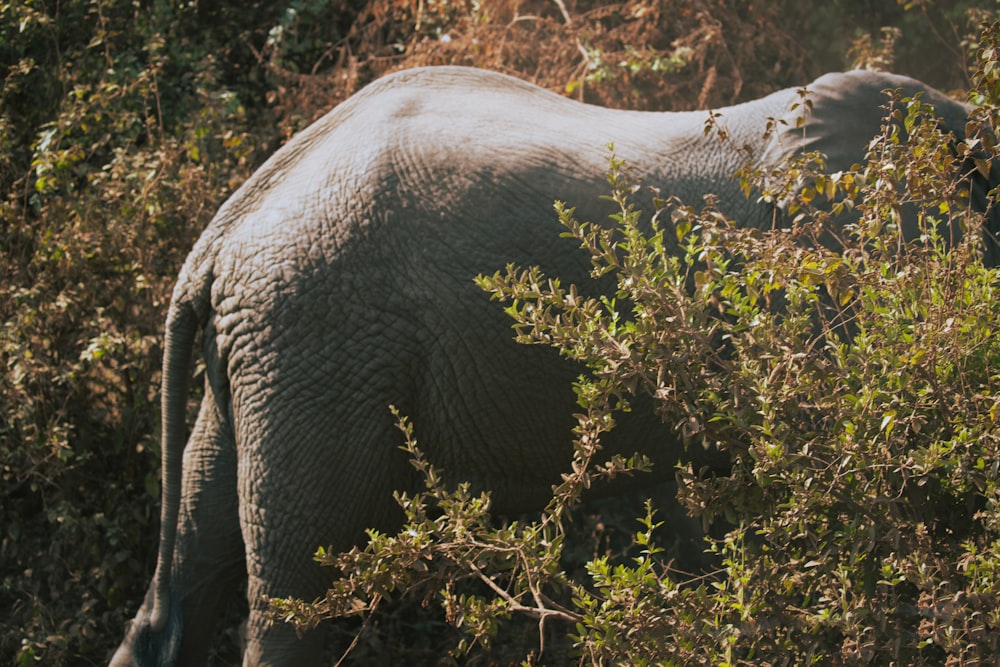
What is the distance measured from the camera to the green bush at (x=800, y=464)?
2.26 m

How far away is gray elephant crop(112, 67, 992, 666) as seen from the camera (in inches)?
133

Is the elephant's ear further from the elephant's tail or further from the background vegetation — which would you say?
the elephant's tail

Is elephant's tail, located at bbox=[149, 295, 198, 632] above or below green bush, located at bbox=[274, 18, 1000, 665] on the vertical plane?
below

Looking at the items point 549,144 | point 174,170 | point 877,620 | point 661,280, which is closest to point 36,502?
point 174,170

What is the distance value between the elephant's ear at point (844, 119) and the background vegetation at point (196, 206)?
2.33 feet

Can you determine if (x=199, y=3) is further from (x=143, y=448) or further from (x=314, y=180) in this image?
(x=314, y=180)

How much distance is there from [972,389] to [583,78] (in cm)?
358

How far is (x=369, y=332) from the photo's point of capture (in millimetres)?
3385

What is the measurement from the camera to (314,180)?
3.51 metres

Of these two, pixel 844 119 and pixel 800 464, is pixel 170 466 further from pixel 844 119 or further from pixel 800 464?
pixel 844 119

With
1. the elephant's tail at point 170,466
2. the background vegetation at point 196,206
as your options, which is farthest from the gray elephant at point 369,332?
the background vegetation at point 196,206

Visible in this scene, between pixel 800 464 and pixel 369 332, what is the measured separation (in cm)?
145

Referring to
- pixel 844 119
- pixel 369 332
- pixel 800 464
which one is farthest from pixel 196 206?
pixel 800 464

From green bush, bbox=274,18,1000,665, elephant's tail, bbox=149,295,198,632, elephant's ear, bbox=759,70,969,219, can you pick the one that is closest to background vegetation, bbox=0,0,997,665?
green bush, bbox=274,18,1000,665
